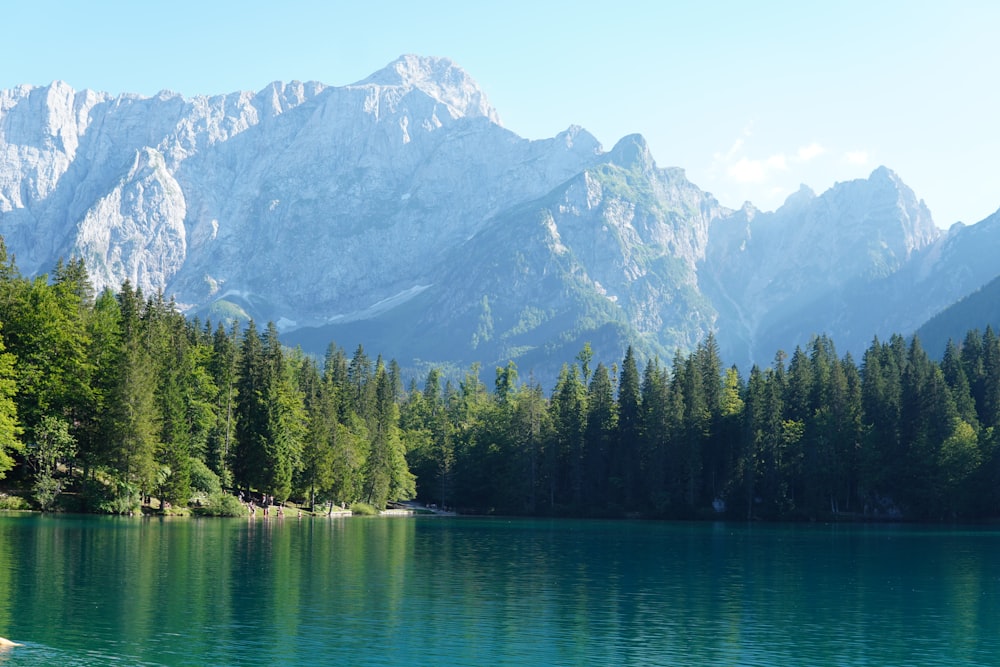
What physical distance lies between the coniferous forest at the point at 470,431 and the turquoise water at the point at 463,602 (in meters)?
13.7

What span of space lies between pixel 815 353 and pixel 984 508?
44972 millimetres

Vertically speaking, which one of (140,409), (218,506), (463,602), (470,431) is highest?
(140,409)

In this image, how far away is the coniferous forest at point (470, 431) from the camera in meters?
94.7

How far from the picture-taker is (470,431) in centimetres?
18425

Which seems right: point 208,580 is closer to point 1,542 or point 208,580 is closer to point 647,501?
point 1,542

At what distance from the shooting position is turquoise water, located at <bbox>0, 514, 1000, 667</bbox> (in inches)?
1427

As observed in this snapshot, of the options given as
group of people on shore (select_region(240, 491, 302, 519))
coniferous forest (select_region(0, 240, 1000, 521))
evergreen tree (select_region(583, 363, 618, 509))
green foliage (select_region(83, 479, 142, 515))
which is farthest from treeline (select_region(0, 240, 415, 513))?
evergreen tree (select_region(583, 363, 618, 509))

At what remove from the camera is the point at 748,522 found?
486ft

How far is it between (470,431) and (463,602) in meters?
136

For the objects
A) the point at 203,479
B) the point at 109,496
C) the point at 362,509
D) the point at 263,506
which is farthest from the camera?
the point at 362,509

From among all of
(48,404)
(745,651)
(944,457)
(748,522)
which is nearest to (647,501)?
(748,522)

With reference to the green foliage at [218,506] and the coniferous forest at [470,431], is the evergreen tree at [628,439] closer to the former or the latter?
the coniferous forest at [470,431]

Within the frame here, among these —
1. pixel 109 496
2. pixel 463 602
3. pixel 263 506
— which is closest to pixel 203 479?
pixel 263 506

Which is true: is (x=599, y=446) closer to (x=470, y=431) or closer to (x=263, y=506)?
(x=470, y=431)
